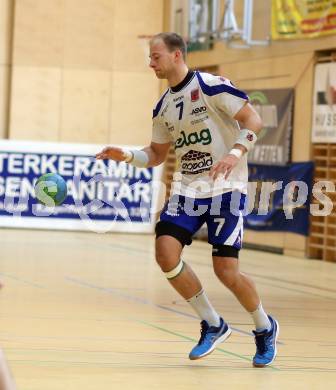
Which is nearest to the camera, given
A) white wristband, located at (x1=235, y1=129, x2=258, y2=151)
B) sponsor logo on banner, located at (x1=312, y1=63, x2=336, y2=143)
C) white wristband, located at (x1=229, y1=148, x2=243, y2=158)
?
white wristband, located at (x1=229, y1=148, x2=243, y2=158)

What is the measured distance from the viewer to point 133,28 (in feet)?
85.1

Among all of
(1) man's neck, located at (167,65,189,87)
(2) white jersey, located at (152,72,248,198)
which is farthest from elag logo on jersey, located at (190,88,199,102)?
(1) man's neck, located at (167,65,189,87)

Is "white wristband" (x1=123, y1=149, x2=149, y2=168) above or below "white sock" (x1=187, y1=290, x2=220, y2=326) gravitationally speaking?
above

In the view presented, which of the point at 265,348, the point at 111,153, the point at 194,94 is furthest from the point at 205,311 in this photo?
the point at 194,94

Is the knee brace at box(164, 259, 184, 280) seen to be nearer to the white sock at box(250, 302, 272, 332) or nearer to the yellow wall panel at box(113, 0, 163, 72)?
the white sock at box(250, 302, 272, 332)

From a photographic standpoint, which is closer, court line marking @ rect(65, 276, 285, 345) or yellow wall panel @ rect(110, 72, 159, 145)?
court line marking @ rect(65, 276, 285, 345)

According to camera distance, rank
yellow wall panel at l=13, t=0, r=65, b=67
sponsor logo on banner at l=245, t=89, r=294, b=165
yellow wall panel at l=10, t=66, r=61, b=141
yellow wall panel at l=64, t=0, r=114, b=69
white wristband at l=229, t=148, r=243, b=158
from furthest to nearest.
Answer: yellow wall panel at l=64, t=0, r=114, b=69
yellow wall panel at l=10, t=66, r=61, b=141
yellow wall panel at l=13, t=0, r=65, b=67
sponsor logo on banner at l=245, t=89, r=294, b=165
white wristband at l=229, t=148, r=243, b=158

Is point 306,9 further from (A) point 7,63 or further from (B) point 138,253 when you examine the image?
(A) point 7,63

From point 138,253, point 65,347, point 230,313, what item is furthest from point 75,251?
point 65,347

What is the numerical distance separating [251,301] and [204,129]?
51.2 inches

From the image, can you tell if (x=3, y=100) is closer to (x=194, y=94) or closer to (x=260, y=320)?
(x=194, y=94)

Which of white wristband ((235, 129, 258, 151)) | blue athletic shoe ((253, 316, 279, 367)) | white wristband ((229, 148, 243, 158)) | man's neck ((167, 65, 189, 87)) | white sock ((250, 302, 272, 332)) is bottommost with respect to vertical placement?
blue athletic shoe ((253, 316, 279, 367))

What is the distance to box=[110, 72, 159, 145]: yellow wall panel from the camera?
26.0 m

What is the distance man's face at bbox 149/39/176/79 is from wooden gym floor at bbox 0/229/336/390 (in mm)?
2145
